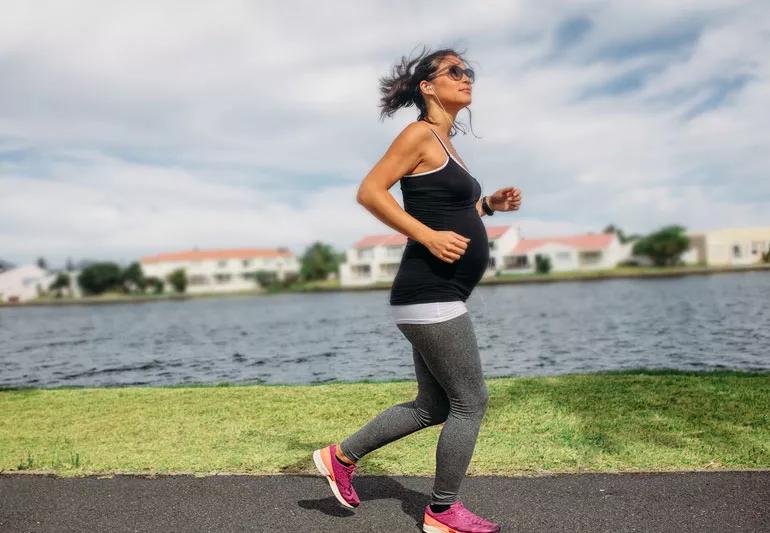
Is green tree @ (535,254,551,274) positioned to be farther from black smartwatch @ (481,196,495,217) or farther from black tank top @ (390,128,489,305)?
black tank top @ (390,128,489,305)

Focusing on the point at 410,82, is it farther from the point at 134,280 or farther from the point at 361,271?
the point at 134,280

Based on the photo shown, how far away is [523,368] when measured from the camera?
13859 millimetres

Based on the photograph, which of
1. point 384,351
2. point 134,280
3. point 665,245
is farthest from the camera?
point 134,280

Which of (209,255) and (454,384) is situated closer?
(454,384)

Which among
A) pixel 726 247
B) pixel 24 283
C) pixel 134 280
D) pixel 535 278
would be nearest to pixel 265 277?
pixel 134 280

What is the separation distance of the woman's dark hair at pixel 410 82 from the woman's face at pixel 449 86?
0.03 meters

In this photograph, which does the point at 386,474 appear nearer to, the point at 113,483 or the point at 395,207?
the point at 113,483

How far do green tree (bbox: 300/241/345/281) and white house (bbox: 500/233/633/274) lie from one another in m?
28.7

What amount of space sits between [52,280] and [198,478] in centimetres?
13802

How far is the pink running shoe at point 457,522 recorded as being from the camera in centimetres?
354

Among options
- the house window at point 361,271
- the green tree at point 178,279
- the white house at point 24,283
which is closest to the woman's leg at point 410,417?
the house window at point 361,271

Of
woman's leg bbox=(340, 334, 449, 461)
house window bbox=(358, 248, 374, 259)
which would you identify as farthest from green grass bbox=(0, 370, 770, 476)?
house window bbox=(358, 248, 374, 259)

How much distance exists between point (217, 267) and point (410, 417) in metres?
122

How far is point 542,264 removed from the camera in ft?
311
